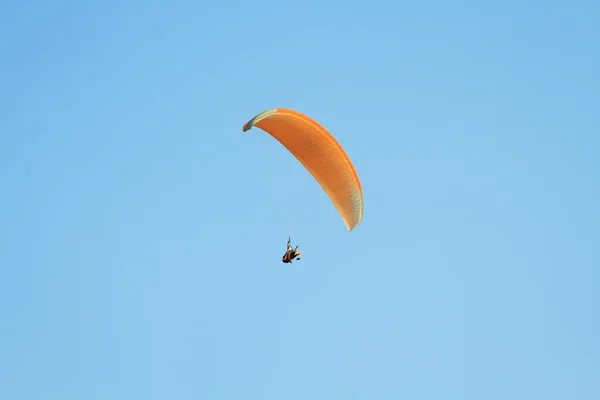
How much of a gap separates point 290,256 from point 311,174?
4.33m

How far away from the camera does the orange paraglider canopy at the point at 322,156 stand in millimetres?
65500

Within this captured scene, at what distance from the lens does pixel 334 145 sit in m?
65.9

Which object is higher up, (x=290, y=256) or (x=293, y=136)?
(x=293, y=136)

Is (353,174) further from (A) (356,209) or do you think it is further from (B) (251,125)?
(B) (251,125)

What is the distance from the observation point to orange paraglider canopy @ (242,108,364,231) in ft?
215

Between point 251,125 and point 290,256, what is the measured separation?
859cm

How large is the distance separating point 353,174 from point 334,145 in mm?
1810

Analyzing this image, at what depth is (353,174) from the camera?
218ft

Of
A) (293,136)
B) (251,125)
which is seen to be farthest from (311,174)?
(251,125)

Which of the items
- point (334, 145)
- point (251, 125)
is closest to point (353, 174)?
point (334, 145)

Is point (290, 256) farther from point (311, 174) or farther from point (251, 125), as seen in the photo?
point (251, 125)

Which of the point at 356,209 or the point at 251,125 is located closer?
the point at 251,125

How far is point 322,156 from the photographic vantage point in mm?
66625

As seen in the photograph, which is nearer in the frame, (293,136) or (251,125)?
(251,125)
